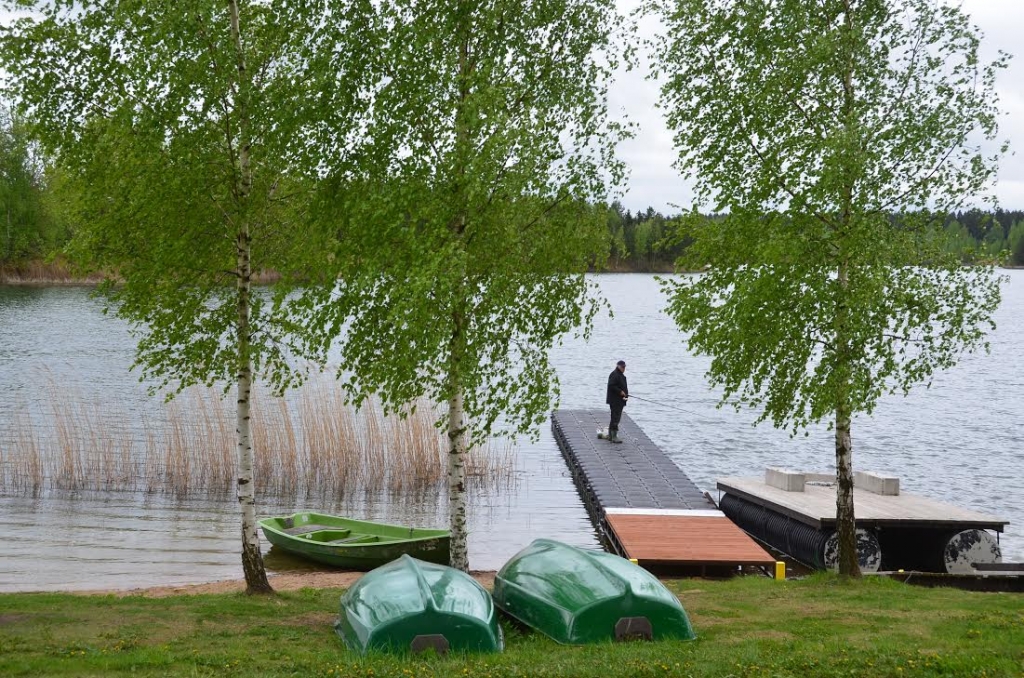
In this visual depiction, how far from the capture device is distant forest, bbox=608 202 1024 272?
14305 mm

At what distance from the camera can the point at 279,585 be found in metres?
17.5

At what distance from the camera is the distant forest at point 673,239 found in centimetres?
1430

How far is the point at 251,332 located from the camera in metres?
13.4

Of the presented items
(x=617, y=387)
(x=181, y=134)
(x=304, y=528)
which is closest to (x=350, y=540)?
(x=304, y=528)

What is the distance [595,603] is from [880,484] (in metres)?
12.7

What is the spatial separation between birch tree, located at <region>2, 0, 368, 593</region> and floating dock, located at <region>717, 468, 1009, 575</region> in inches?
419

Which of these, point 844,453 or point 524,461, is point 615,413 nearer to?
point 524,461

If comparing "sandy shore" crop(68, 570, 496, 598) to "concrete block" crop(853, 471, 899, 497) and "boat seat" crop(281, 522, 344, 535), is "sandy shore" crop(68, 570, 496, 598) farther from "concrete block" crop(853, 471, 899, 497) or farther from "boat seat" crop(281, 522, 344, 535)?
"concrete block" crop(853, 471, 899, 497)

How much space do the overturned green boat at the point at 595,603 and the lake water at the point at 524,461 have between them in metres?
6.26

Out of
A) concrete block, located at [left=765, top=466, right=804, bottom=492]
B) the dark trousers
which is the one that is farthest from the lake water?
concrete block, located at [left=765, top=466, right=804, bottom=492]

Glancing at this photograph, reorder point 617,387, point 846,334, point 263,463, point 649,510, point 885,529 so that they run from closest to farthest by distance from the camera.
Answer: point 846,334
point 885,529
point 649,510
point 263,463
point 617,387

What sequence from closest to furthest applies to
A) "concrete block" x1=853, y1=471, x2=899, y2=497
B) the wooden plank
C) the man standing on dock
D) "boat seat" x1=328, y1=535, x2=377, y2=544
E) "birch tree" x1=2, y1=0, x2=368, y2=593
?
"birch tree" x1=2, y1=0, x2=368, y2=593 → the wooden plank → "boat seat" x1=328, y1=535, x2=377, y2=544 → "concrete block" x1=853, y1=471, x2=899, y2=497 → the man standing on dock

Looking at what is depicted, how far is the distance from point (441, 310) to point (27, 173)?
259 feet

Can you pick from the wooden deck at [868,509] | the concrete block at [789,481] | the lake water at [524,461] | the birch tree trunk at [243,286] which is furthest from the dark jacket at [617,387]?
the birch tree trunk at [243,286]
